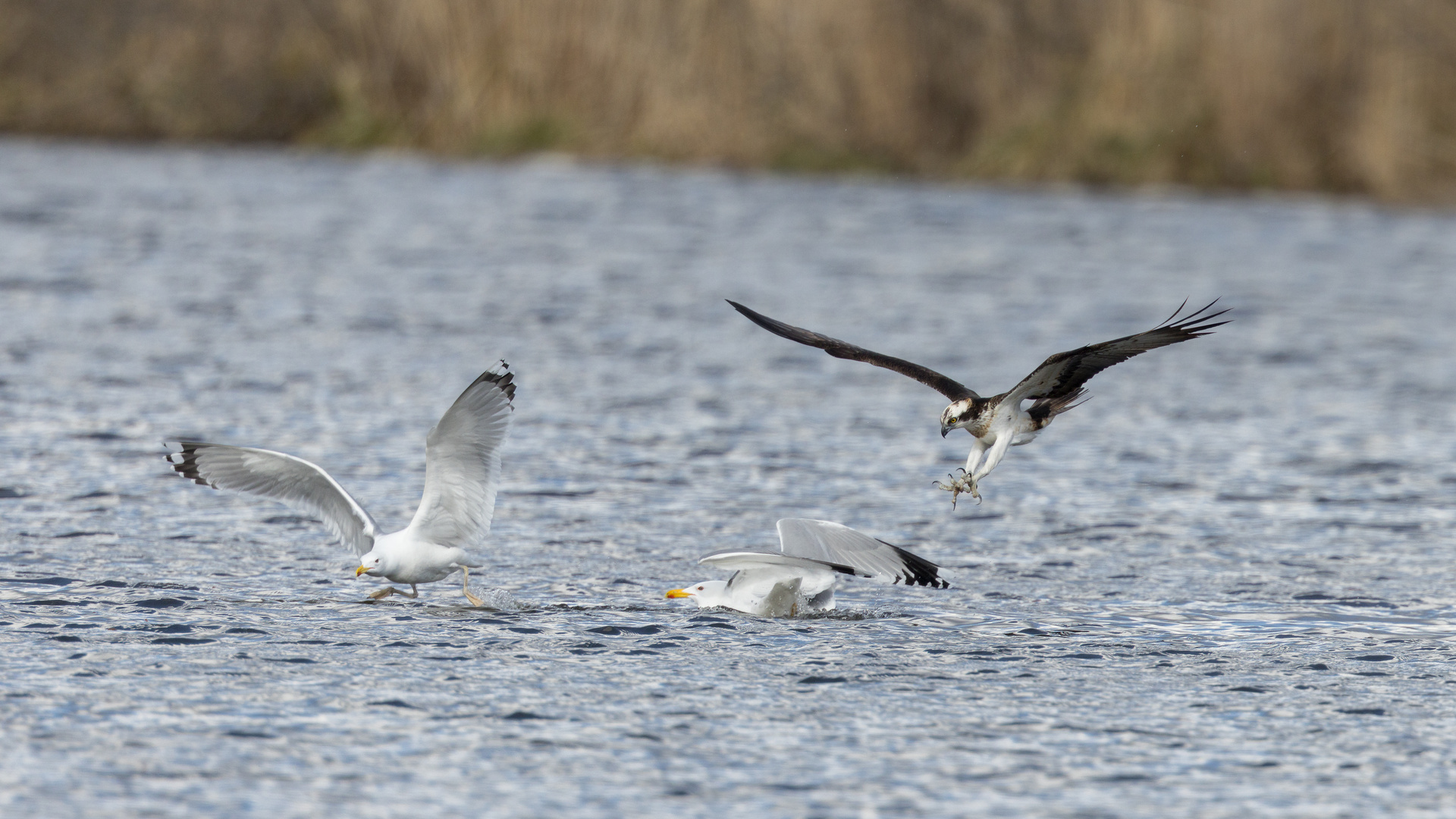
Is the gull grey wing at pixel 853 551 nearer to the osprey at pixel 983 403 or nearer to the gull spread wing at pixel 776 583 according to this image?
the gull spread wing at pixel 776 583

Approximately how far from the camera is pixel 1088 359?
27.2 ft

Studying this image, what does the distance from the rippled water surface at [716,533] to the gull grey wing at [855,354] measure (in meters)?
0.94

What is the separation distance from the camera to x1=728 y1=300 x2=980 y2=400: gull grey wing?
878cm

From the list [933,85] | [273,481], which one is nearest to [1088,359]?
[273,481]

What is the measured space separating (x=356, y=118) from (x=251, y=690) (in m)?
24.0

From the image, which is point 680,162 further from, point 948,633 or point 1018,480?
point 948,633

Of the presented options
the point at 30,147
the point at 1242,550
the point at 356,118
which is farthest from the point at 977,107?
the point at 1242,550

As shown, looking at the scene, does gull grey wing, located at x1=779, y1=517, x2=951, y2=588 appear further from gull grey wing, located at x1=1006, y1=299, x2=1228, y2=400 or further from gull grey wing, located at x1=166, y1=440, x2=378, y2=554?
gull grey wing, located at x1=166, y1=440, x2=378, y2=554

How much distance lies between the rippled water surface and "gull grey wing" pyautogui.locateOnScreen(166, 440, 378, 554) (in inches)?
11.8

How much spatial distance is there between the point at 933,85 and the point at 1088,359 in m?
18.6

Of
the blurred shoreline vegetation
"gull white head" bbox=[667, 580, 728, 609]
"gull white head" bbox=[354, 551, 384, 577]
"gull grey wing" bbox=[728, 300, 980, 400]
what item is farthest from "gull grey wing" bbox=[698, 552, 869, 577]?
the blurred shoreline vegetation

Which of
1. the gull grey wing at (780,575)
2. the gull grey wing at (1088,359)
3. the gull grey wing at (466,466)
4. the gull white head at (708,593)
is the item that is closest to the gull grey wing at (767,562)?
the gull grey wing at (780,575)

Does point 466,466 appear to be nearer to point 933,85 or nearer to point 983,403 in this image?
point 983,403

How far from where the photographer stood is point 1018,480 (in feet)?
42.0
